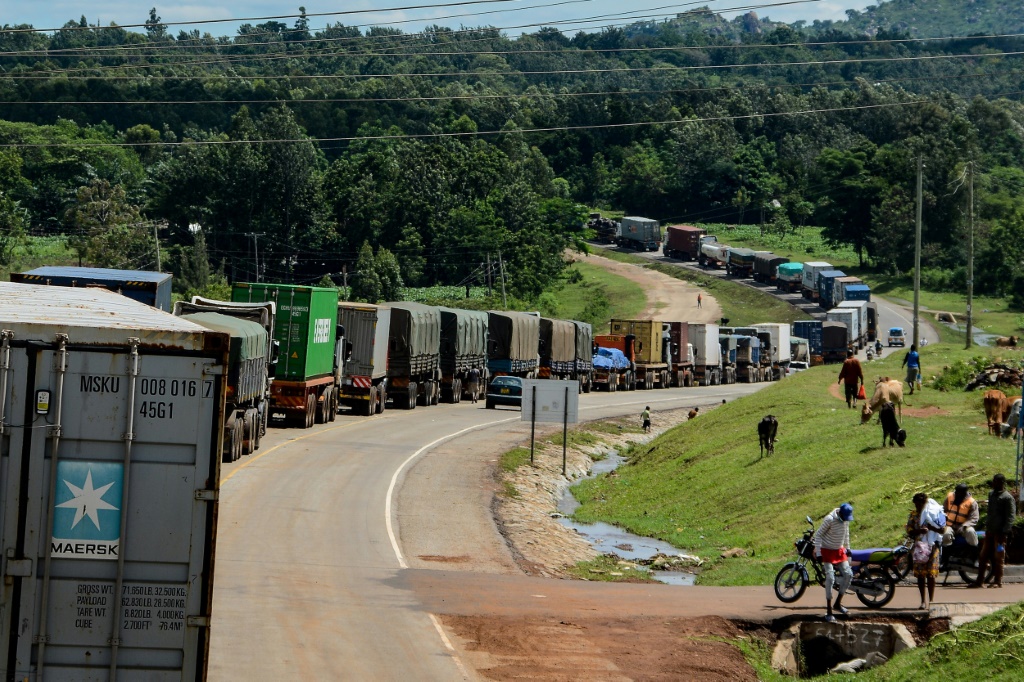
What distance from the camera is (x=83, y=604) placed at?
32.1ft

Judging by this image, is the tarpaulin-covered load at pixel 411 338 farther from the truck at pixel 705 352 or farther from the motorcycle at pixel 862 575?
the truck at pixel 705 352

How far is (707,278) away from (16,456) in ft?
446

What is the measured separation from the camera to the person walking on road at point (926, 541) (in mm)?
18188

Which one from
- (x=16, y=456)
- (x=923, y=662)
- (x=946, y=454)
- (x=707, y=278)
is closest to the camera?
(x=16, y=456)

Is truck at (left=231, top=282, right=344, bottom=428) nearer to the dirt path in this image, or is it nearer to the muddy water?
the muddy water

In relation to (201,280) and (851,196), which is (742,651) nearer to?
(201,280)

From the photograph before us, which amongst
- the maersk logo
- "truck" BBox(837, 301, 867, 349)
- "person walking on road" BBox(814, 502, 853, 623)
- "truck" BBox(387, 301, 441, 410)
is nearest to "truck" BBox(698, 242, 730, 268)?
"truck" BBox(837, 301, 867, 349)

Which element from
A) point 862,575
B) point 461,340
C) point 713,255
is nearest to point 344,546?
point 862,575

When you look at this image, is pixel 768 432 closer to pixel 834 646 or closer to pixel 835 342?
pixel 834 646

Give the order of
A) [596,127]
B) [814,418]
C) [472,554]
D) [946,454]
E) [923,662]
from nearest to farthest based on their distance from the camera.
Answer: [923,662], [472,554], [946,454], [814,418], [596,127]

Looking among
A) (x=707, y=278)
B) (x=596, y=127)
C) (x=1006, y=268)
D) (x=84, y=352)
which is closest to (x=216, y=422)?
(x=84, y=352)

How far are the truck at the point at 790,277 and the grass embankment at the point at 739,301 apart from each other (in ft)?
7.87

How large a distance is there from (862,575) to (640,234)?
143533 mm

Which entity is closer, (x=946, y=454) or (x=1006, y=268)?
(x=946, y=454)
